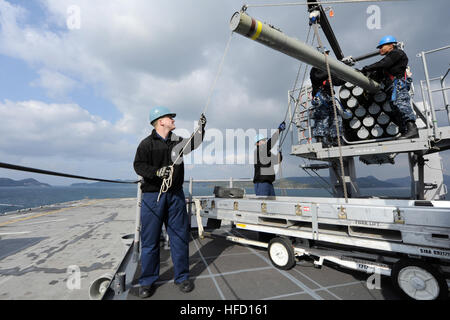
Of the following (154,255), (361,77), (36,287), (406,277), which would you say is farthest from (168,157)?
(36,287)

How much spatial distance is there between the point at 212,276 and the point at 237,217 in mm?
1014

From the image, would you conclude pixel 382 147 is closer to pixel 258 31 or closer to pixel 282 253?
pixel 282 253

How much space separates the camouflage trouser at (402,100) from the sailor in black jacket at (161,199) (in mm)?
3670

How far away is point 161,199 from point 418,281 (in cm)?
270

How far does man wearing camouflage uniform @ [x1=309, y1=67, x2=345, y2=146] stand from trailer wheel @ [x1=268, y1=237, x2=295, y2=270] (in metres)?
2.96

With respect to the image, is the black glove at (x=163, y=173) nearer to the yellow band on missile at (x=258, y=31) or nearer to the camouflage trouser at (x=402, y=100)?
the yellow band on missile at (x=258, y=31)

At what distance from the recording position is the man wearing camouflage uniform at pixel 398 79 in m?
3.68

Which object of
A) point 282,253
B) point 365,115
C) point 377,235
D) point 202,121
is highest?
point 365,115

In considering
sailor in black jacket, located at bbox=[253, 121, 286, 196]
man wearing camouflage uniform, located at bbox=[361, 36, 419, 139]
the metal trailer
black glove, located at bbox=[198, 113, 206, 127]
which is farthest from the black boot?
black glove, located at bbox=[198, 113, 206, 127]

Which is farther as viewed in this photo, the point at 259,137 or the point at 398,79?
the point at 259,137

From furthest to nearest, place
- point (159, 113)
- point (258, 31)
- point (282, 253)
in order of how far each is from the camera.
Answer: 1. point (282, 253)
2. point (159, 113)
3. point (258, 31)

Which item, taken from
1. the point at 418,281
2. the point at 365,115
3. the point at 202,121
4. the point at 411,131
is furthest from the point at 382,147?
the point at 202,121

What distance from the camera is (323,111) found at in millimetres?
4793

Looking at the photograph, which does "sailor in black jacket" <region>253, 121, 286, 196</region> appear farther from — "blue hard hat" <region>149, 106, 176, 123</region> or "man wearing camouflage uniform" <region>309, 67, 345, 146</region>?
"blue hard hat" <region>149, 106, 176, 123</region>
